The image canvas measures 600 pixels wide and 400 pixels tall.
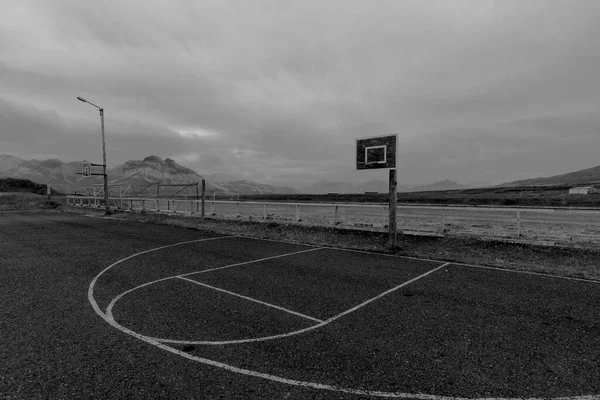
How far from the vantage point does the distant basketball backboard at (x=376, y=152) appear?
12.7m

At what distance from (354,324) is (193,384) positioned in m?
2.87

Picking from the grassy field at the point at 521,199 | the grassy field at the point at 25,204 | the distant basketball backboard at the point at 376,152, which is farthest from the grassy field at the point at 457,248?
the grassy field at the point at 521,199

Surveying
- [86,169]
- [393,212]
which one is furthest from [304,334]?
[86,169]

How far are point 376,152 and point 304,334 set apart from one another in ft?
31.8

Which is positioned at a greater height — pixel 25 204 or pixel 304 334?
pixel 25 204

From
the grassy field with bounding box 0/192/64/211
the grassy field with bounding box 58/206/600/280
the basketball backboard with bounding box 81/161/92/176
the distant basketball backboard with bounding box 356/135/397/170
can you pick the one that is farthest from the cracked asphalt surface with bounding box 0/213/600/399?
the grassy field with bounding box 0/192/64/211

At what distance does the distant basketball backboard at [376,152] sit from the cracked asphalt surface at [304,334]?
4901 millimetres

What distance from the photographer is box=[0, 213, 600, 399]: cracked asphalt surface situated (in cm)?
380

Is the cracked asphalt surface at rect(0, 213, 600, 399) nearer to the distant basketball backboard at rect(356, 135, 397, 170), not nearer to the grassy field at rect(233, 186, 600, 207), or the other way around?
the distant basketball backboard at rect(356, 135, 397, 170)

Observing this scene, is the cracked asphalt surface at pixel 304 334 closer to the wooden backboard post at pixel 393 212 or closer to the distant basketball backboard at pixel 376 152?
the wooden backboard post at pixel 393 212

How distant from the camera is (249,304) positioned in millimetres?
6520

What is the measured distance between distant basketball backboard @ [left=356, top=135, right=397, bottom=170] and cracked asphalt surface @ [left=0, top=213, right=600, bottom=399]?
16.1 ft

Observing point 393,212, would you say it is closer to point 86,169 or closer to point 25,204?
point 86,169

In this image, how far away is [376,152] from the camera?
13211 millimetres
